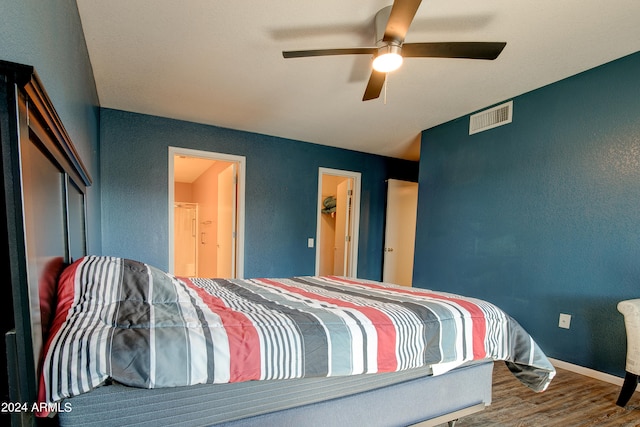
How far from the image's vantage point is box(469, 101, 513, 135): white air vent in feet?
8.70

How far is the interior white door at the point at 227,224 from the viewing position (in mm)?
3613

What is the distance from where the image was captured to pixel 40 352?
707 millimetres

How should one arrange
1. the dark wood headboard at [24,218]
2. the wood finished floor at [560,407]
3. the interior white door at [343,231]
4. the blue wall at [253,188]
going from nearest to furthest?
the dark wood headboard at [24,218], the wood finished floor at [560,407], the blue wall at [253,188], the interior white door at [343,231]

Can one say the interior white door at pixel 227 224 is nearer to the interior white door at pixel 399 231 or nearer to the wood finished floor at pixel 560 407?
the interior white door at pixel 399 231

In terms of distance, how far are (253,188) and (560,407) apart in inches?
136

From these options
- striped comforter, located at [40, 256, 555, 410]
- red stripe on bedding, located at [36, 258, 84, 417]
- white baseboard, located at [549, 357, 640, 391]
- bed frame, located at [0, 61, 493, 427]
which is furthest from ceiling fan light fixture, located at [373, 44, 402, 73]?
white baseboard, located at [549, 357, 640, 391]

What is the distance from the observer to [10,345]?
23.7 inches

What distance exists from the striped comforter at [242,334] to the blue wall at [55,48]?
0.74 m

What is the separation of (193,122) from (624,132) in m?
4.01

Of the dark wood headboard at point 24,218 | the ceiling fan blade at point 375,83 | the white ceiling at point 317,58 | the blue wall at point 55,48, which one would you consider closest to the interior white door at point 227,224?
the white ceiling at point 317,58

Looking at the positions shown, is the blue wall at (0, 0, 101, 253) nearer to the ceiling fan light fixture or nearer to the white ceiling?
the white ceiling

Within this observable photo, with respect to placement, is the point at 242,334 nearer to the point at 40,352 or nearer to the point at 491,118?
the point at 40,352

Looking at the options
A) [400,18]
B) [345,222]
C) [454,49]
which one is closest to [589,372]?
[454,49]

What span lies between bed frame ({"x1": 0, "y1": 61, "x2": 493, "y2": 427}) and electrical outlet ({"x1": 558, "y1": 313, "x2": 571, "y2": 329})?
125cm
